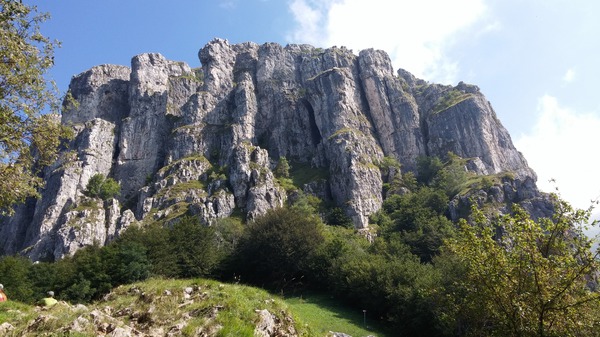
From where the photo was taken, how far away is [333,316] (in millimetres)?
35500

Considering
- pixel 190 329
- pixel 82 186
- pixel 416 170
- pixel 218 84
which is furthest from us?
pixel 218 84

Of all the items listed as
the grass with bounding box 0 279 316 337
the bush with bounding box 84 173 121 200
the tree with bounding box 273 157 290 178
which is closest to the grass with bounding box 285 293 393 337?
the grass with bounding box 0 279 316 337

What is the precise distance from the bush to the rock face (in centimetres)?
284

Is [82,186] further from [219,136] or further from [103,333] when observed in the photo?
[103,333]

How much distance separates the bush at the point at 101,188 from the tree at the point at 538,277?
4212 inches

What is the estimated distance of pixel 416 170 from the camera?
4643 inches

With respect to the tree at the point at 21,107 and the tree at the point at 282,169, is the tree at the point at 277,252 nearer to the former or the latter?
the tree at the point at 21,107

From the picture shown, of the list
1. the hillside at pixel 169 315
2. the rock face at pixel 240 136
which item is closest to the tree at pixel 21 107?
the hillside at pixel 169 315

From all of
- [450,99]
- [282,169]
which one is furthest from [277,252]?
[450,99]

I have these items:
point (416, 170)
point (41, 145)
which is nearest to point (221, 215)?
point (416, 170)

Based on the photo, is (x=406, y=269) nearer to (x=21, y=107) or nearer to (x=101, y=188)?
(x=21, y=107)

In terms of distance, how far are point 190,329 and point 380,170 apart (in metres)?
103

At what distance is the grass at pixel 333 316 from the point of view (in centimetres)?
3086

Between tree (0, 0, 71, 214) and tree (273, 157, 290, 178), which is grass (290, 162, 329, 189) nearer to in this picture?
tree (273, 157, 290, 178)
